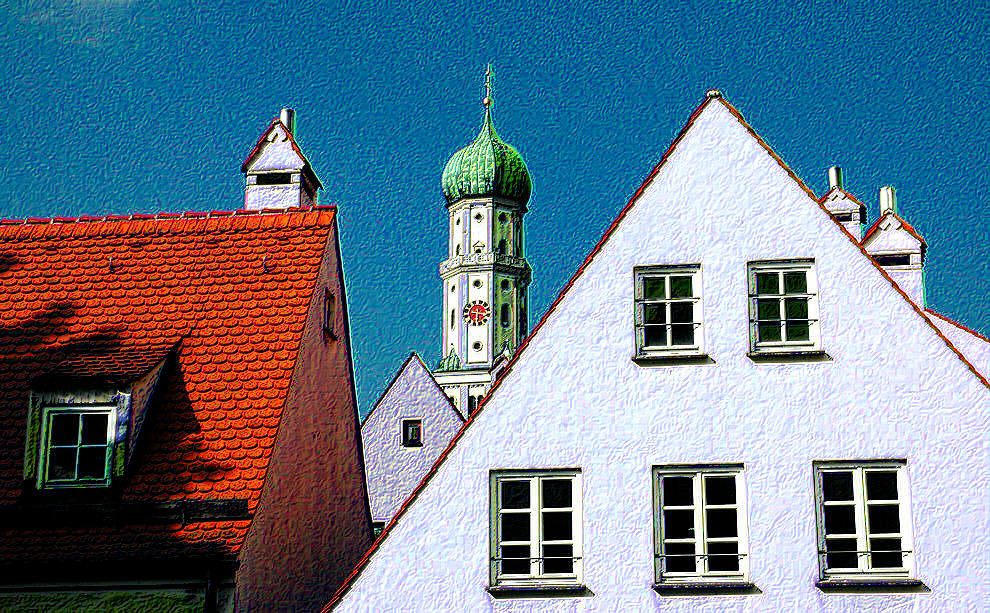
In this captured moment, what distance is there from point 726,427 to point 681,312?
1579mm

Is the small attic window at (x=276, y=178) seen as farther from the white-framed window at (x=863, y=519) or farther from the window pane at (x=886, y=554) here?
the window pane at (x=886, y=554)

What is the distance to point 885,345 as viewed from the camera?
47.4ft

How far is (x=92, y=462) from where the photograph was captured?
15172 mm

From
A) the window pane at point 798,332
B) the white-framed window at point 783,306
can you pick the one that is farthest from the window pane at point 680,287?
the window pane at point 798,332

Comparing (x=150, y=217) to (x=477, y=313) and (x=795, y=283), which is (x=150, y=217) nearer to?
(x=795, y=283)

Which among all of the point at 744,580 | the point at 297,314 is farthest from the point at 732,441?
the point at 297,314

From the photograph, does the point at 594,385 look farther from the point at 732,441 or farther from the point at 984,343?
the point at 984,343

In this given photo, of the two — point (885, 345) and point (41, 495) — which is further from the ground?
point (885, 345)

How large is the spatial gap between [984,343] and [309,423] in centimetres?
1061

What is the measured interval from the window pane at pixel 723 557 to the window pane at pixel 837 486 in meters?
1.28

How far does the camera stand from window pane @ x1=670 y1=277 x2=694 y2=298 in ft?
49.4

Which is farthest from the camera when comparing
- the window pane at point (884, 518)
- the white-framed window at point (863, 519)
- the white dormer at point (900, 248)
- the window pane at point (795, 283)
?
the white dormer at point (900, 248)

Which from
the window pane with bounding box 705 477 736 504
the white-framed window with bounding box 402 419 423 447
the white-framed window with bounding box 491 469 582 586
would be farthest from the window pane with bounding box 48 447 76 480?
the white-framed window with bounding box 402 419 423 447

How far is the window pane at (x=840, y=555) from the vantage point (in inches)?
553
